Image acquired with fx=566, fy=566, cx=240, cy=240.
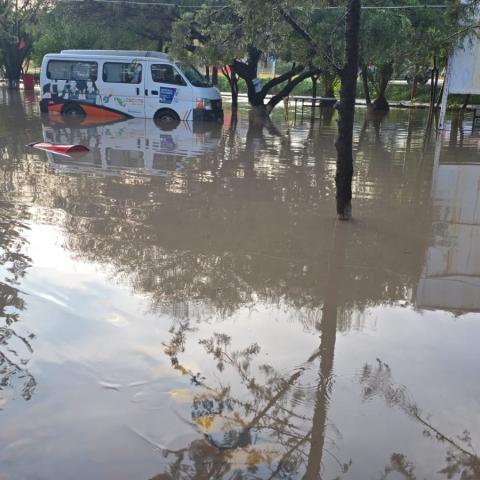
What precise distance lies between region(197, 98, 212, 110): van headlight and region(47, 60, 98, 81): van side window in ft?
12.1

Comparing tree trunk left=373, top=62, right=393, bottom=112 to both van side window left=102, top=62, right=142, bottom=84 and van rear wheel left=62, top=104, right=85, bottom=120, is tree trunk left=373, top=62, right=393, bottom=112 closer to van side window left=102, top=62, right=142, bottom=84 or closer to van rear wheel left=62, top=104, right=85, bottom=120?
van side window left=102, top=62, right=142, bottom=84

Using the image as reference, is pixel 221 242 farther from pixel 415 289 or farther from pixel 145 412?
pixel 145 412

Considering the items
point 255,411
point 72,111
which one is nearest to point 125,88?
point 72,111

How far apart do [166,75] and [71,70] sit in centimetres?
345

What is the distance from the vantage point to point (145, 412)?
3244 mm

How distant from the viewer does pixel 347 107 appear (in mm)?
6727

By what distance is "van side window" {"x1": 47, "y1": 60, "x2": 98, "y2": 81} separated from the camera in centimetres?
1889

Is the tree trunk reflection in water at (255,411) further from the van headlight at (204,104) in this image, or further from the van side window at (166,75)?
the van side window at (166,75)

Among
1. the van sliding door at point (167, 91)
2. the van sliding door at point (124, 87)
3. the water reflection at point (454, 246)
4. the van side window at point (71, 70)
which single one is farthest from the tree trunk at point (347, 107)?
the van side window at point (71, 70)

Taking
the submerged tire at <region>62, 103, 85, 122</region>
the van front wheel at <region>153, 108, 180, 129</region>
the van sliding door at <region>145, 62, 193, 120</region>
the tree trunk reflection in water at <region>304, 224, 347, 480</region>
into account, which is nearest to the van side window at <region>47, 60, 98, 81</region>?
the submerged tire at <region>62, 103, 85, 122</region>

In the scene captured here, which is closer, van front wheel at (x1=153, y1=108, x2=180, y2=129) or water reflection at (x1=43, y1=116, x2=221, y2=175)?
water reflection at (x1=43, y1=116, x2=221, y2=175)

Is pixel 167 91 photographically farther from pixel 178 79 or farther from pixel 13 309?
pixel 13 309

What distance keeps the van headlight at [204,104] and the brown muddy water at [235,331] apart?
9.43 meters

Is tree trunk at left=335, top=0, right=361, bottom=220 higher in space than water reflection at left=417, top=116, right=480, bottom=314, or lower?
higher
